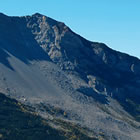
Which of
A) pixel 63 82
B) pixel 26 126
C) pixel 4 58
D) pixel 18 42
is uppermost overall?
pixel 18 42

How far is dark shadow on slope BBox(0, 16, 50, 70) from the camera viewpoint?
163m

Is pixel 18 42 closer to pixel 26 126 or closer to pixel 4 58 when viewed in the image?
pixel 4 58

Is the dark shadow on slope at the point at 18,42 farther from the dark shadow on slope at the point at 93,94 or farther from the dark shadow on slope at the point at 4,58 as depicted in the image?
the dark shadow on slope at the point at 93,94

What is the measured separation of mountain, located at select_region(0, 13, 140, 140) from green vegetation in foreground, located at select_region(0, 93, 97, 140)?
4065 millimetres

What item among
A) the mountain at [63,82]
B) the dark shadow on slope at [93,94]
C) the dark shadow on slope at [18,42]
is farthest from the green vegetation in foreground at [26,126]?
the dark shadow on slope at [18,42]

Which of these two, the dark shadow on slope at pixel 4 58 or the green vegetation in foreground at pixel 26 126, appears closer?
the green vegetation in foreground at pixel 26 126

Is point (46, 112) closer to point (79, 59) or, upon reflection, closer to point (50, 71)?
point (50, 71)

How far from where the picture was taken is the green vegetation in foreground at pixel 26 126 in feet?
284

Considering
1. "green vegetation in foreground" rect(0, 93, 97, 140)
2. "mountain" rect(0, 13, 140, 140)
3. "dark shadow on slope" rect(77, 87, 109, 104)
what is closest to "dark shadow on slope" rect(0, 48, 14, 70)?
"mountain" rect(0, 13, 140, 140)

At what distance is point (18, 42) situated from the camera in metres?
176

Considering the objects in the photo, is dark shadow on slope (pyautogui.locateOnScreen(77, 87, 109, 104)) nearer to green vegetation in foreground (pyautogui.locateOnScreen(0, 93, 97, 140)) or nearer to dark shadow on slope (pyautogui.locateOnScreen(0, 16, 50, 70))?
dark shadow on slope (pyautogui.locateOnScreen(0, 16, 50, 70))

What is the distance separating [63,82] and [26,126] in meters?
66.4

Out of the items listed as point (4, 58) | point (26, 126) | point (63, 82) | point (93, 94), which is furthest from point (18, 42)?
point (26, 126)

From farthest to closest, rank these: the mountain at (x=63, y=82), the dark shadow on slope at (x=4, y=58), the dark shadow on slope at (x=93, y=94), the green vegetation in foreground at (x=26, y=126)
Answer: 1. the dark shadow on slope at (x=93, y=94)
2. the dark shadow on slope at (x=4, y=58)
3. the mountain at (x=63, y=82)
4. the green vegetation in foreground at (x=26, y=126)
